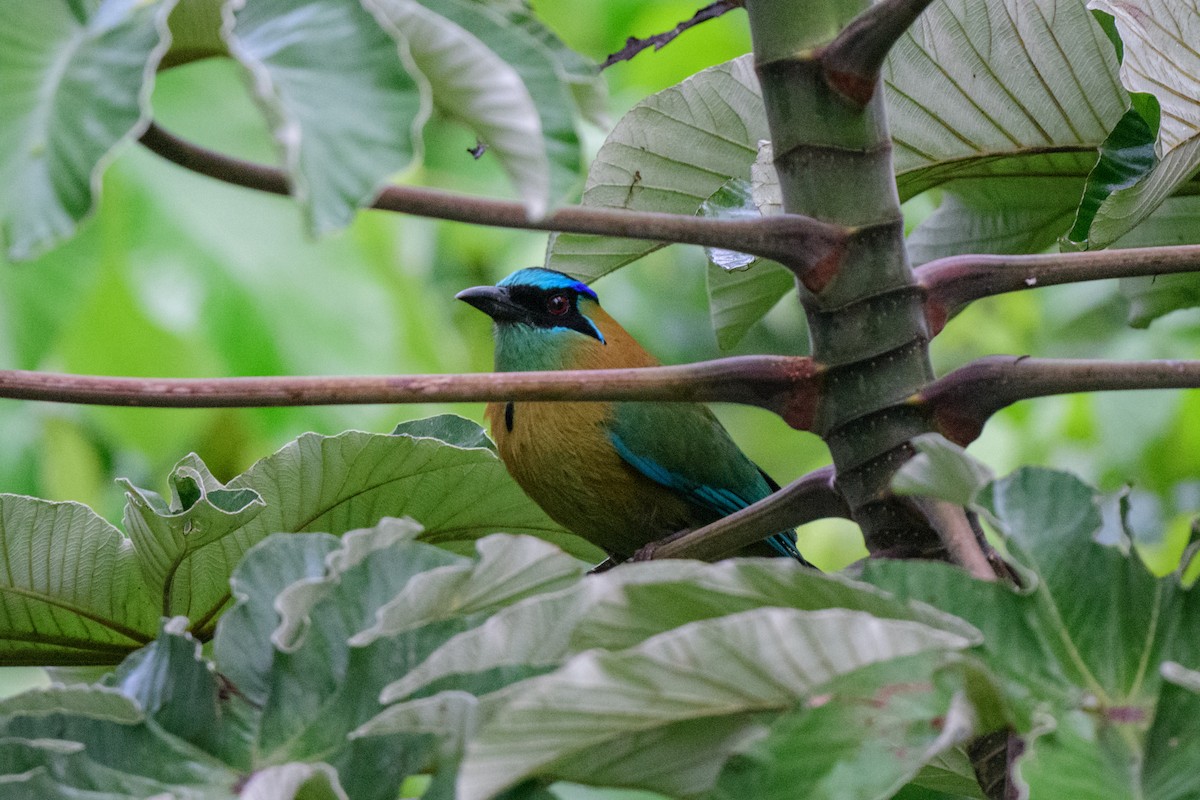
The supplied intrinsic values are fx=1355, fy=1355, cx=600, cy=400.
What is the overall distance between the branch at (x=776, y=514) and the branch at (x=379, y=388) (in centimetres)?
11

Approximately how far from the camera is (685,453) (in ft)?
6.57

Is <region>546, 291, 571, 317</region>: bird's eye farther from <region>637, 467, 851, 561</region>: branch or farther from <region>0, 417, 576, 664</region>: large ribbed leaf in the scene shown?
<region>637, 467, 851, 561</region>: branch

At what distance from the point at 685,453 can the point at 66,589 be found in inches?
44.0

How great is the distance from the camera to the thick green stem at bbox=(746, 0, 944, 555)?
92 cm

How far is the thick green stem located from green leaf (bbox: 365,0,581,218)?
1.01 ft

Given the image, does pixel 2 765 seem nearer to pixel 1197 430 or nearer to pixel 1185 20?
pixel 1185 20

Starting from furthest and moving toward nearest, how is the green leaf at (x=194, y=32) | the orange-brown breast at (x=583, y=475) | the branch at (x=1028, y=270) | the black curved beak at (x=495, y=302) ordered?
the black curved beak at (x=495, y=302), the orange-brown breast at (x=583, y=475), the branch at (x=1028, y=270), the green leaf at (x=194, y=32)

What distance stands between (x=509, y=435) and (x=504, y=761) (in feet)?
4.70

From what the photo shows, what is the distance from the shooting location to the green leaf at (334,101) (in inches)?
23.4

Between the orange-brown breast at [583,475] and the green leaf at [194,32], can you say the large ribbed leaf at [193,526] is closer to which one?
the green leaf at [194,32]

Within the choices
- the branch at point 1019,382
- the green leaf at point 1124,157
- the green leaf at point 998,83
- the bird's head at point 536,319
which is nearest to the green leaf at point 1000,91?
the green leaf at point 998,83

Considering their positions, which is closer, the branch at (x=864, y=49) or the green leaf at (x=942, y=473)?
the green leaf at (x=942, y=473)

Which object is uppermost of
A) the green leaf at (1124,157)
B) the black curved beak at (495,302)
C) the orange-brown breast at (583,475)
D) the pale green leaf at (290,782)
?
the green leaf at (1124,157)

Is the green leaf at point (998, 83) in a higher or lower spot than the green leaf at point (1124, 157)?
higher
